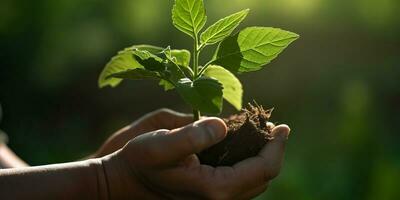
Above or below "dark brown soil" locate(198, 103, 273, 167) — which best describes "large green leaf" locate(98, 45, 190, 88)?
above

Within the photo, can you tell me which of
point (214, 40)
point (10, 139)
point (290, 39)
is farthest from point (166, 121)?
point (10, 139)

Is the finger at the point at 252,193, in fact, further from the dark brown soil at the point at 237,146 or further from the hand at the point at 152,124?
the hand at the point at 152,124

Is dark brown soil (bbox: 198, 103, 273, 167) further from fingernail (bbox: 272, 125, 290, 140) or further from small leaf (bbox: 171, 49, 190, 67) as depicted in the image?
small leaf (bbox: 171, 49, 190, 67)

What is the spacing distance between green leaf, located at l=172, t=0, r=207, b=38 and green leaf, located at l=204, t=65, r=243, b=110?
9 cm

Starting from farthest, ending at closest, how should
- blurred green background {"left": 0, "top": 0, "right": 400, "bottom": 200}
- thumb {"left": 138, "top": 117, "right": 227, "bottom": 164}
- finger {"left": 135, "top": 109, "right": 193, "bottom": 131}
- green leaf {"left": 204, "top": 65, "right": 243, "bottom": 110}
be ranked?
blurred green background {"left": 0, "top": 0, "right": 400, "bottom": 200} < finger {"left": 135, "top": 109, "right": 193, "bottom": 131} < green leaf {"left": 204, "top": 65, "right": 243, "bottom": 110} < thumb {"left": 138, "top": 117, "right": 227, "bottom": 164}

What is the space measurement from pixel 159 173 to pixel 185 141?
9cm

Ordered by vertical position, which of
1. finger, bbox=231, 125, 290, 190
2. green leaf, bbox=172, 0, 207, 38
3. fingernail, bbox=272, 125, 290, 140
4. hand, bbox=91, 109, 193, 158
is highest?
green leaf, bbox=172, 0, 207, 38

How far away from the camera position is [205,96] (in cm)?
118

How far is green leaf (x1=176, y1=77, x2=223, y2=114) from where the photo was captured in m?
1.17

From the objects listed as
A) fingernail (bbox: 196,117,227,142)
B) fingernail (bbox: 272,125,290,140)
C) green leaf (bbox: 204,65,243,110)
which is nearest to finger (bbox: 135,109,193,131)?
green leaf (bbox: 204,65,243,110)

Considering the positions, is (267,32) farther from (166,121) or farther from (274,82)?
(274,82)

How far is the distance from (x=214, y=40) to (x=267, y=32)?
10 centimetres

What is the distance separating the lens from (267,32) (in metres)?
1.24

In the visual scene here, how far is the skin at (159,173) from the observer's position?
1.15m
